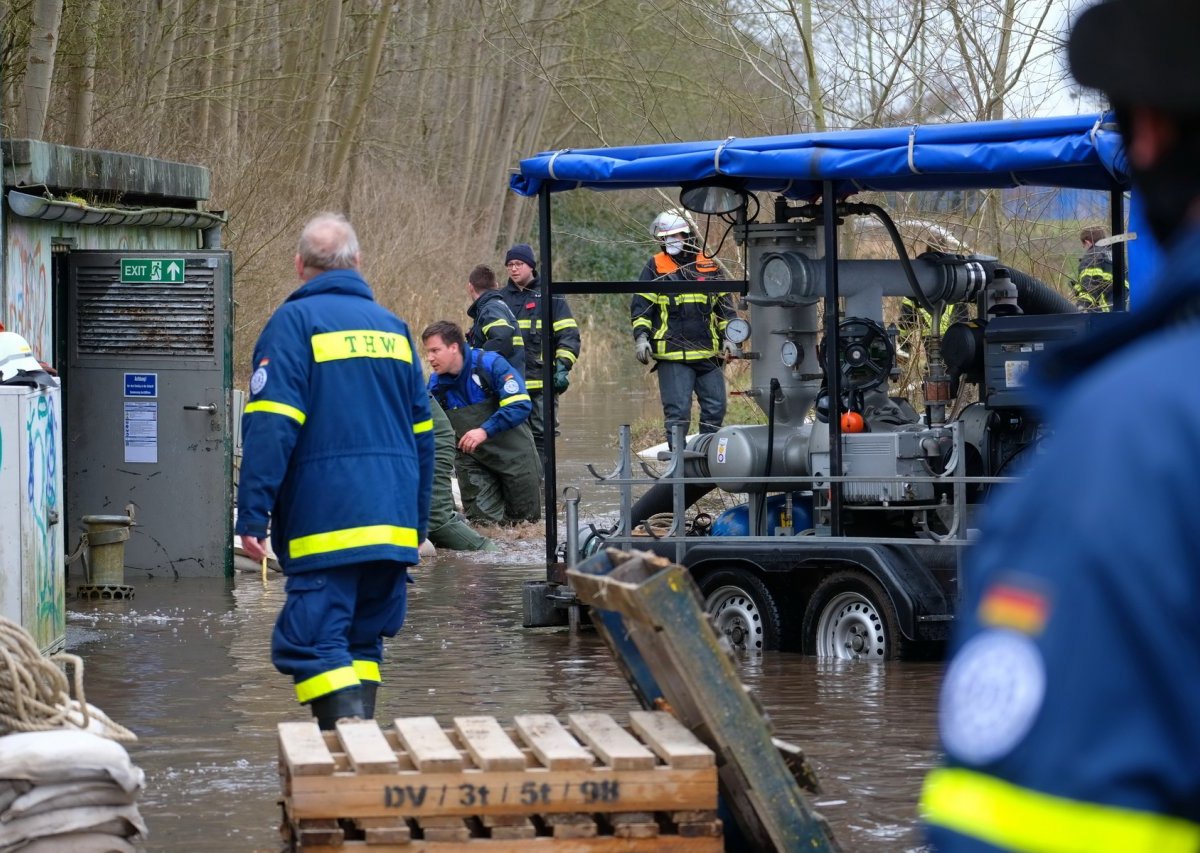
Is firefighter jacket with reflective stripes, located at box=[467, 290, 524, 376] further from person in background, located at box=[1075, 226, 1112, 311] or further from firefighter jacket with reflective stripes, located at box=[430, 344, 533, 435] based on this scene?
person in background, located at box=[1075, 226, 1112, 311]

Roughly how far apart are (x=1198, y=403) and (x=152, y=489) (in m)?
11.3

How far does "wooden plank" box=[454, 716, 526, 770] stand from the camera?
4.46 metres

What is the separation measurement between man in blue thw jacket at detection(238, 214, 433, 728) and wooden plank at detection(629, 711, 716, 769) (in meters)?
1.37

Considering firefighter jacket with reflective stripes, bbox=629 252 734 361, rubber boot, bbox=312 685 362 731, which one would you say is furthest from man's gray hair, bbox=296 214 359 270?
firefighter jacket with reflective stripes, bbox=629 252 734 361

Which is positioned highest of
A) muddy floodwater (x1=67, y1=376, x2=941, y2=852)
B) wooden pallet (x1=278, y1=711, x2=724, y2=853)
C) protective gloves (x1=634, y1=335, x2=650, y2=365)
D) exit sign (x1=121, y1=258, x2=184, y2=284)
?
exit sign (x1=121, y1=258, x2=184, y2=284)

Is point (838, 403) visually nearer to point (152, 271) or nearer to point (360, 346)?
point (360, 346)

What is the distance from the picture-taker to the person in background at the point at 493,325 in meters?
14.2

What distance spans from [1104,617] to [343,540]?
15.5 feet

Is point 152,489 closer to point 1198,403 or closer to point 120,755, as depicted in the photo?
point 120,755

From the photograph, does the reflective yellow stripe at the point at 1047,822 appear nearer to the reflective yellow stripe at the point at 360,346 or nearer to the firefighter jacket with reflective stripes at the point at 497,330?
the reflective yellow stripe at the point at 360,346

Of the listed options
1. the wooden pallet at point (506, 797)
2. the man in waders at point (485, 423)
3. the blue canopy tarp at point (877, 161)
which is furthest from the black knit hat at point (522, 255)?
the wooden pallet at point (506, 797)

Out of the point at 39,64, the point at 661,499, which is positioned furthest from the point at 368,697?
the point at 39,64

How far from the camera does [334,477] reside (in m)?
5.96

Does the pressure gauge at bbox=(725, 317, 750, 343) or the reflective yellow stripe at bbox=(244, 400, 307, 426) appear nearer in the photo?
the reflective yellow stripe at bbox=(244, 400, 307, 426)
